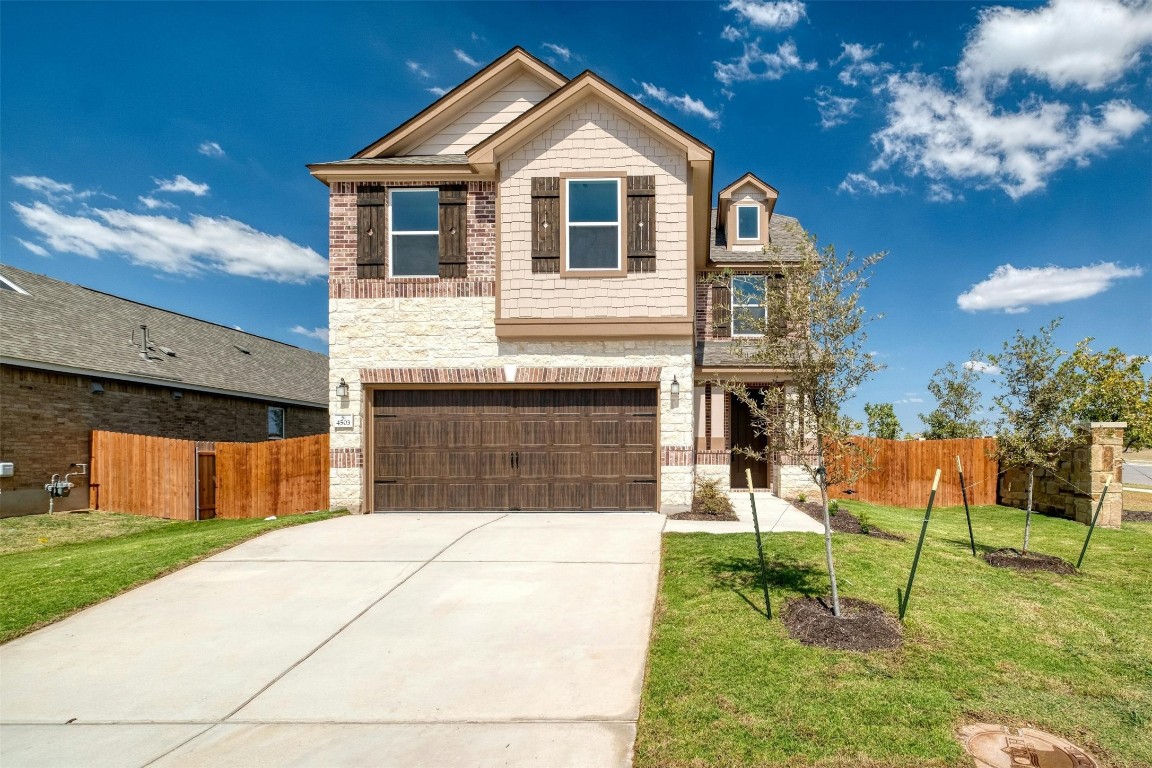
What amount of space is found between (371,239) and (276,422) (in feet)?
42.0

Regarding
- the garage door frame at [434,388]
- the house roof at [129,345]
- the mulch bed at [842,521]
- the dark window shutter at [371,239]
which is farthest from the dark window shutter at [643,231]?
the house roof at [129,345]

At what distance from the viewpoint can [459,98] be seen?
38.7ft

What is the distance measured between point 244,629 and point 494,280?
23.5 ft

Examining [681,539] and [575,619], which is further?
[681,539]

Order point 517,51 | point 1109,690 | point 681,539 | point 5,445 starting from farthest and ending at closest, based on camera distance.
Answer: point 5,445 < point 517,51 < point 681,539 < point 1109,690

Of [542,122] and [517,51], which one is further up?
[517,51]

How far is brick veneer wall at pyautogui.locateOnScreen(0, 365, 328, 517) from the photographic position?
12.7 meters

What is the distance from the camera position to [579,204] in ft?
35.7

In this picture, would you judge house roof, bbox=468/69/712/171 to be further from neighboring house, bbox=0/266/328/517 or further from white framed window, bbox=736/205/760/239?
neighboring house, bbox=0/266/328/517

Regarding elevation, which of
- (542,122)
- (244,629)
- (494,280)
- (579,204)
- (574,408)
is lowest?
(244,629)

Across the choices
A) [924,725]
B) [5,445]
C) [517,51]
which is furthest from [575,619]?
[5,445]

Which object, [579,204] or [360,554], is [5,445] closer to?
[360,554]

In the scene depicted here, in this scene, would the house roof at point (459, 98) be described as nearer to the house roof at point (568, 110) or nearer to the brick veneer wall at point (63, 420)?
the house roof at point (568, 110)

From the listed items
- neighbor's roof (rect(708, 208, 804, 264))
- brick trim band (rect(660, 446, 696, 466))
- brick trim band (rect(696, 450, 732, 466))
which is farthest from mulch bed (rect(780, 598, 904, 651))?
neighbor's roof (rect(708, 208, 804, 264))
